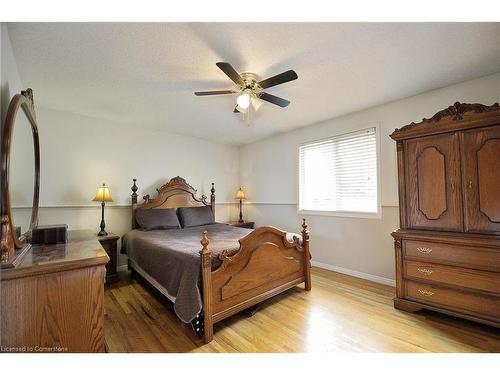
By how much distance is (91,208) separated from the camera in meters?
3.25

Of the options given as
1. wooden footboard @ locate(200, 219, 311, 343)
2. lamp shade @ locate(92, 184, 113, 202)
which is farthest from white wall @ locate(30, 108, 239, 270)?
wooden footboard @ locate(200, 219, 311, 343)

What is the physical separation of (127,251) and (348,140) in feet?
11.5

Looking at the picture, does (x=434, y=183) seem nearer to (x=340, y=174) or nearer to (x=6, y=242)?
(x=340, y=174)

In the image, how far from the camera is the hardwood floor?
1649 millimetres

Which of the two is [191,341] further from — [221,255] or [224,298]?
[221,255]

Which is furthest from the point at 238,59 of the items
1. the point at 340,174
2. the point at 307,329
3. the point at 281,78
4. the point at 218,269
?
the point at 307,329

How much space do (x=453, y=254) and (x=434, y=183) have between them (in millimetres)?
640

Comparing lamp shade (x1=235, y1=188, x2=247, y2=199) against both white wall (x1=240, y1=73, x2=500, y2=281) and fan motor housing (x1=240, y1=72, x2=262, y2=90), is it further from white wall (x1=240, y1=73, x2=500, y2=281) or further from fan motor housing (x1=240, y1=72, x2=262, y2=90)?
fan motor housing (x1=240, y1=72, x2=262, y2=90)

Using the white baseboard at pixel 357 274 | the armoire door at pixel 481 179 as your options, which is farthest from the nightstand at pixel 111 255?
the armoire door at pixel 481 179

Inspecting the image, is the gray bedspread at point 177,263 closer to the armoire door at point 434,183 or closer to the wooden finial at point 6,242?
the wooden finial at point 6,242

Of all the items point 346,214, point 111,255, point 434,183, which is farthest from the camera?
point 346,214

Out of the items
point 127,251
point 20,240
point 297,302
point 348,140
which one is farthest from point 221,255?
point 348,140

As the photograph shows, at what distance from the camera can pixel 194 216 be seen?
3.77m

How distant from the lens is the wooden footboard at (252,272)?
5.77 feet
